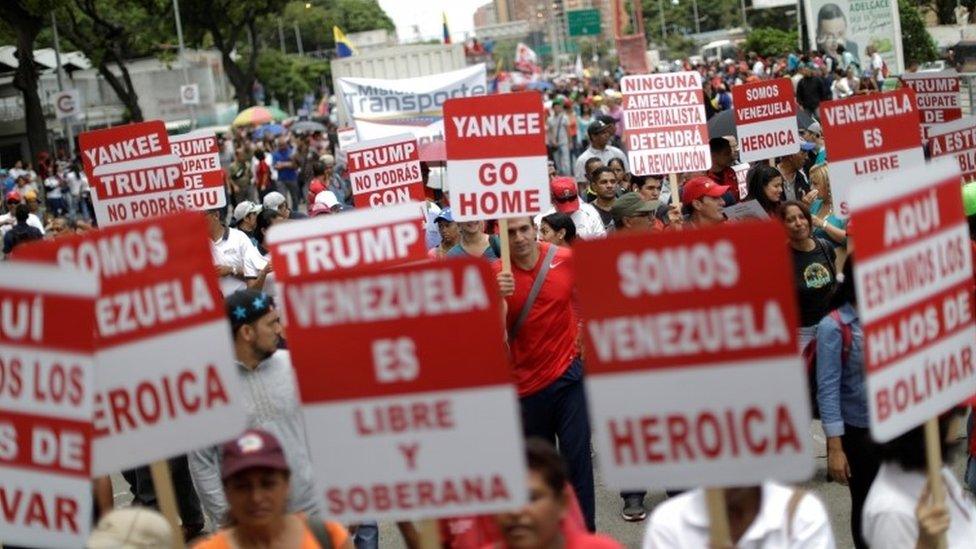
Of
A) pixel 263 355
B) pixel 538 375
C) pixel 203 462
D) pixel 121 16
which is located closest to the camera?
pixel 263 355

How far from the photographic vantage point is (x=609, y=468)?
5.05 meters

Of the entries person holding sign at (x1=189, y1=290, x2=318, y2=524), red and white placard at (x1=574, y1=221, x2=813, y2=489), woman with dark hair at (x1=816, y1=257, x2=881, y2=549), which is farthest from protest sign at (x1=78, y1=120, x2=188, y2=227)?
red and white placard at (x1=574, y1=221, x2=813, y2=489)

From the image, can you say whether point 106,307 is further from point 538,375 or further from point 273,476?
point 538,375

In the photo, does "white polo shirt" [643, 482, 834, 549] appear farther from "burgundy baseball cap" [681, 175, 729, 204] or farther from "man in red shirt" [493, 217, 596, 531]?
"burgundy baseball cap" [681, 175, 729, 204]

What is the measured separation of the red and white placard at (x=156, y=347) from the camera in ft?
18.8

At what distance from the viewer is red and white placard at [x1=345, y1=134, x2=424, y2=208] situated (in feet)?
44.6

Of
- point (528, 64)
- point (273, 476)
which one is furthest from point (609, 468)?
point (528, 64)

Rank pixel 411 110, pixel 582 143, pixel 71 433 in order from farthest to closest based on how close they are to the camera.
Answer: pixel 582 143, pixel 411 110, pixel 71 433

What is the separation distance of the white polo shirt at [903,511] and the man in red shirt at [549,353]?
332 cm

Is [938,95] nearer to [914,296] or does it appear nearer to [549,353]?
[549,353]

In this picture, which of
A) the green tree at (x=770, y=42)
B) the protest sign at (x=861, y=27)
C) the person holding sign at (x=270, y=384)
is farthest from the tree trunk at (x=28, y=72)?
the person holding sign at (x=270, y=384)

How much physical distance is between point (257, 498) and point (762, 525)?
5.10ft

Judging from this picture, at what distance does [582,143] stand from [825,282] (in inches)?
1087

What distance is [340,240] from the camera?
6.54 metres
